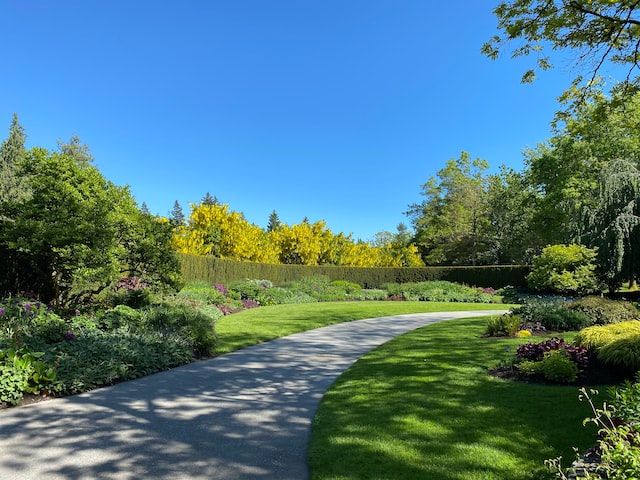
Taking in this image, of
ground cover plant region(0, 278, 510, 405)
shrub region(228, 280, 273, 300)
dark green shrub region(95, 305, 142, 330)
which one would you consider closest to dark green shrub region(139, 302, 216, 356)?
ground cover plant region(0, 278, 510, 405)

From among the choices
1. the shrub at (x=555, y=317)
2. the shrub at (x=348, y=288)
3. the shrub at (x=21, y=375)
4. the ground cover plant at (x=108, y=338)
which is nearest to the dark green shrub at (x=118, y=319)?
the ground cover plant at (x=108, y=338)

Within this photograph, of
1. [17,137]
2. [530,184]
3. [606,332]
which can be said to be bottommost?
[606,332]

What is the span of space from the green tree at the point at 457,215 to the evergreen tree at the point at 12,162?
35.9 meters

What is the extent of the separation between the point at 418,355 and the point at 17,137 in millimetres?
39516

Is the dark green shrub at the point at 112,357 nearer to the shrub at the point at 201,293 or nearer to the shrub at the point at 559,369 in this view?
the shrub at the point at 559,369

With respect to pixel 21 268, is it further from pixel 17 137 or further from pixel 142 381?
pixel 17 137

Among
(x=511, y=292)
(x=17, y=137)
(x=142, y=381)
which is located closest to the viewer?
(x=142, y=381)

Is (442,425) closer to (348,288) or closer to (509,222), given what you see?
(348,288)

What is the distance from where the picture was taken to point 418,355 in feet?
22.9

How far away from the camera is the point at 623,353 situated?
489 cm

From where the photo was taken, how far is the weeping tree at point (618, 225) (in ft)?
53.1

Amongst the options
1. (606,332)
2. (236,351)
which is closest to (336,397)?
(236,351)

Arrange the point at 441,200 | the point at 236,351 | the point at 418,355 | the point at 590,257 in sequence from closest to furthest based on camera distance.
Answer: the point at 418,355, the point at 236,351, the point at 590,257, the point at 441,200

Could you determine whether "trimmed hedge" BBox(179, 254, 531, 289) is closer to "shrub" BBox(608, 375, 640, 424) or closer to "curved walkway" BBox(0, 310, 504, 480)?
"curved walkway" BBox(0, 310, 504, 480)
